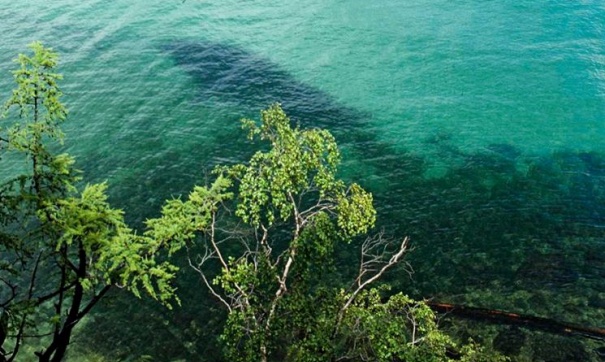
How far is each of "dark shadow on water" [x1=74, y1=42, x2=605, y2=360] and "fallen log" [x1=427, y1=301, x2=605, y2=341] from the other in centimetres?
56

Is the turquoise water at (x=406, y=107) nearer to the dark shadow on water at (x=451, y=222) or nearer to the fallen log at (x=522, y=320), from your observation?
the dark shadow on water at (x=451, y=222)

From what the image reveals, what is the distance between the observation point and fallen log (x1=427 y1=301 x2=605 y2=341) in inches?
1132

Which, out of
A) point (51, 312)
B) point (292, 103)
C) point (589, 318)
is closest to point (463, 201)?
point (589, 318)

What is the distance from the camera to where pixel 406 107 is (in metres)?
50.2

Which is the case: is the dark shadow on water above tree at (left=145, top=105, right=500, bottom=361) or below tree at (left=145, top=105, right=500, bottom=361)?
below

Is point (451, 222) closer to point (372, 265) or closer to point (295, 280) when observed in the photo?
point (372, 265)

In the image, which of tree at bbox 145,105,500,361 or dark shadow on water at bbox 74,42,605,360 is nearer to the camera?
tree at bbox 145,105,500,361

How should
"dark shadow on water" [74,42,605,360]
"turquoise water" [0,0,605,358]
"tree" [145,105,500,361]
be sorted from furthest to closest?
1. "turquoise water" [0,0,605,358]
2. "dark shadow on water" [74,42,605,360]
3. "tree" [145,105,500,361]

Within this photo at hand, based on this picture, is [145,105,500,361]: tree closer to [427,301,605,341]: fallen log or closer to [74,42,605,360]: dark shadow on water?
[427,301,605,341]: fallen log

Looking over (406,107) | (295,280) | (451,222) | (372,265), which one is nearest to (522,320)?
(451,222)

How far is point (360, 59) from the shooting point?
57250 mm

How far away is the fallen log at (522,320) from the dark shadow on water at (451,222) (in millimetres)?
559

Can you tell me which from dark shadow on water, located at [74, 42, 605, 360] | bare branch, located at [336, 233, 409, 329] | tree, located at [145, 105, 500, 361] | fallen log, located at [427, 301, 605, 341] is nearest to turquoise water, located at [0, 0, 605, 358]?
dark shadow on water, located at [74, 42, 605, 360]

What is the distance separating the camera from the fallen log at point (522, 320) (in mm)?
28752
